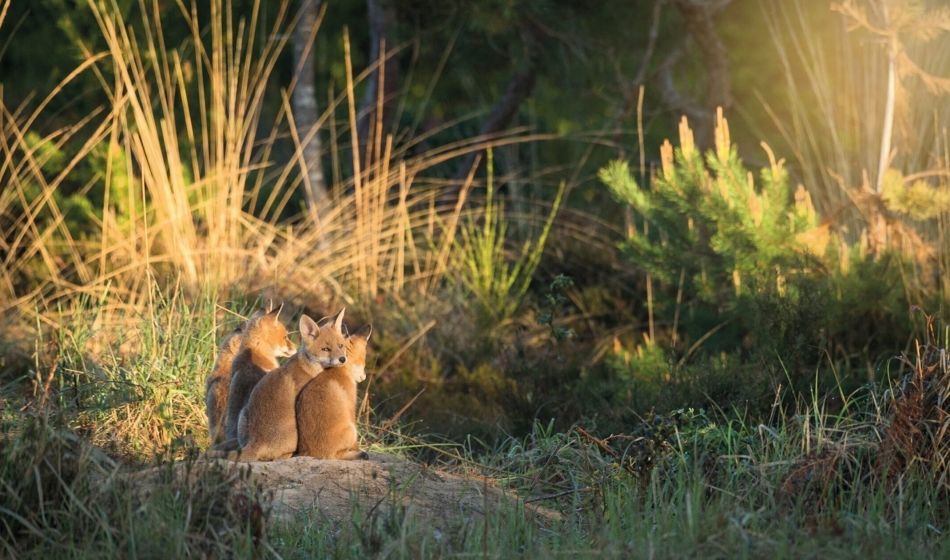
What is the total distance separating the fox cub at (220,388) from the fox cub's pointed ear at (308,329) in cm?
47

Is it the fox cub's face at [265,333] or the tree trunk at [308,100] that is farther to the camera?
the tree trunk at [308,100]

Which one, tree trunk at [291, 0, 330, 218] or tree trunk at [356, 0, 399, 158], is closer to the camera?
tree trunk at [291, 0, 330, 218]

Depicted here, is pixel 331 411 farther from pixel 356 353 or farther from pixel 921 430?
pixel 921 430

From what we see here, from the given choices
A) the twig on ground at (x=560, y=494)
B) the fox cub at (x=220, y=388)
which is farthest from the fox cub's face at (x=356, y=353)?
the twig on ground at (x=560, y=494)

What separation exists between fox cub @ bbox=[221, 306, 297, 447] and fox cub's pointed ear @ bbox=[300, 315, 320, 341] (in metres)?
0.28

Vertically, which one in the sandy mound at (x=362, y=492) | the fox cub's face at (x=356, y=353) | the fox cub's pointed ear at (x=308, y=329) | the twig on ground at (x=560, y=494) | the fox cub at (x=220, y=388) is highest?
the fox cub's pointed ear at (x=308, y=329)

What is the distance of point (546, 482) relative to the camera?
4926 mm

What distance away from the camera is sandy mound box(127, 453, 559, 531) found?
4.23 meters

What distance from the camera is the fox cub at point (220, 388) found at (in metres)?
4.88

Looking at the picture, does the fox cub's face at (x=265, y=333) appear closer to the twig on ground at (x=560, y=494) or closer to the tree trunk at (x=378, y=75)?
the twig on ground at (x=560, y=494)

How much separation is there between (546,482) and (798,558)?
60.6 inches

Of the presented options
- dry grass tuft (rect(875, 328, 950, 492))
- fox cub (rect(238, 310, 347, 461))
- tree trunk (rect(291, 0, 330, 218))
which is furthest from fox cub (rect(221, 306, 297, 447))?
tree trunk (rect(291, 0, 330, 218))

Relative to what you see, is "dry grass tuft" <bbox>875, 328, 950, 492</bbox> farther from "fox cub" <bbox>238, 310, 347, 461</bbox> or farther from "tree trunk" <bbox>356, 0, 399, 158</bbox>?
"tree trunk" <bbox>356, 0, 399, 158</bbox>

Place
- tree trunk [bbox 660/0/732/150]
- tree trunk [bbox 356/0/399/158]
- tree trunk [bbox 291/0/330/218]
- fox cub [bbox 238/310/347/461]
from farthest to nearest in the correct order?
tree trunk [bbox 356/0/399/158], tree trunk [bbox 291/0/330/218], tree trunk [bbox 660/0/732/150], fox cub [bbox 238/310/347/461]
